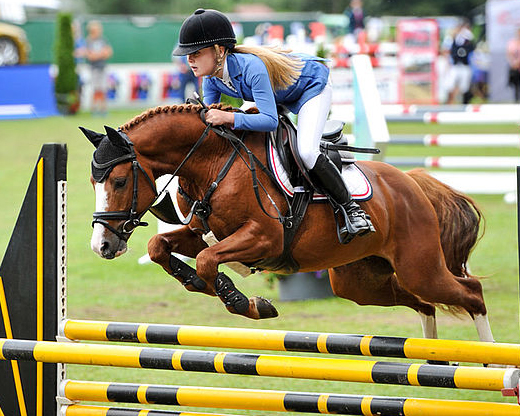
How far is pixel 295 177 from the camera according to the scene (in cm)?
400

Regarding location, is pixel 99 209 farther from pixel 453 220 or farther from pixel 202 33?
pixel 453 220

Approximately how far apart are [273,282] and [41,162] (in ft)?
12.5

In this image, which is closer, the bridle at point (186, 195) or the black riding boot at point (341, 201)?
the bridle at point (186, 195)

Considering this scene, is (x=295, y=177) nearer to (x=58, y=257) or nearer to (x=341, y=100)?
(x=58, y=257)

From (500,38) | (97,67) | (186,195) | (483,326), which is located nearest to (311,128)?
(186,195)

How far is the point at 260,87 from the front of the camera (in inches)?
146

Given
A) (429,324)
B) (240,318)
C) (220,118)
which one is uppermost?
(220,118)

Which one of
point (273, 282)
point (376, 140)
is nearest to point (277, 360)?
point (376, 140)

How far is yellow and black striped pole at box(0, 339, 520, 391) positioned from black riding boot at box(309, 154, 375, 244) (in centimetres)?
65

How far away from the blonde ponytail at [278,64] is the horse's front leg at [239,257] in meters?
0.63

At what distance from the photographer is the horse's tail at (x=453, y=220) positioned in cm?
453

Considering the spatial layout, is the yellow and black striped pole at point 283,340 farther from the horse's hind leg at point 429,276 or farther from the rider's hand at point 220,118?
the rider's hand at point 220,118

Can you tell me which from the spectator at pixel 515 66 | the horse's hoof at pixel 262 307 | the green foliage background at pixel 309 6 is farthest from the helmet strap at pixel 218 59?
the green foliage background at pixel 309 6

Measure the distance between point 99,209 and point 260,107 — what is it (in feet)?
2.54
